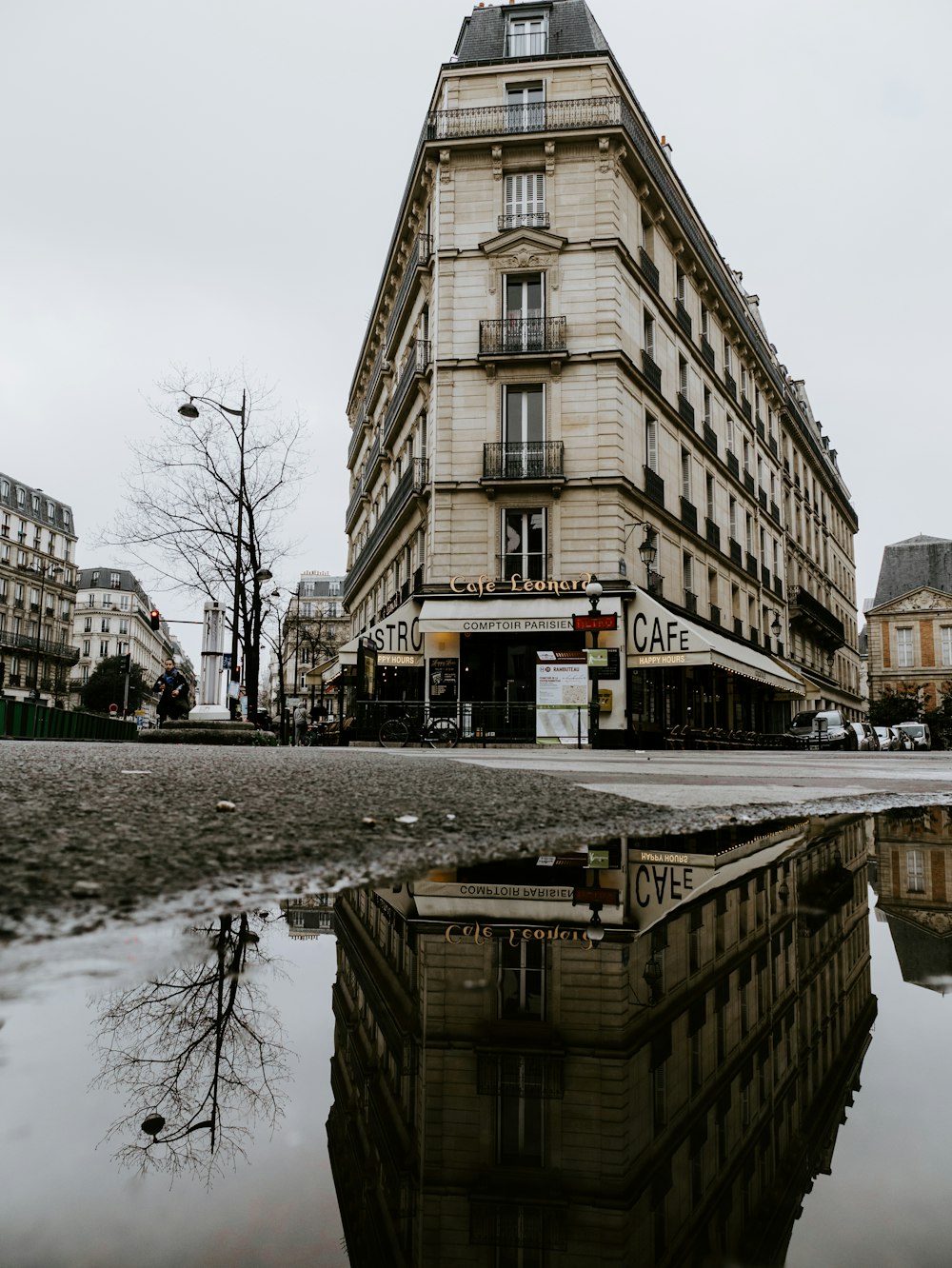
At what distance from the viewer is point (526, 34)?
85.5 ft

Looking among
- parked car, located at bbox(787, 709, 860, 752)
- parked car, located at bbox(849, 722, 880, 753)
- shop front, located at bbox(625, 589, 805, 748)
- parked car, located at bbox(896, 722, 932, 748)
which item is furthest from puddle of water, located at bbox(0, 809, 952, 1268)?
parked car, located at bbox(896, 722, 932, 748)

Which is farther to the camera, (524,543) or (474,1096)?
(524,543)

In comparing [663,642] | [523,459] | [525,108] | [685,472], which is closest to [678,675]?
[663,642]

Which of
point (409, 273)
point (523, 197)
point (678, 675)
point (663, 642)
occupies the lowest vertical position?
point (678, 675)

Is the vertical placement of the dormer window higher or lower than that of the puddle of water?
higher

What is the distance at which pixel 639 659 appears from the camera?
22484 millimetres

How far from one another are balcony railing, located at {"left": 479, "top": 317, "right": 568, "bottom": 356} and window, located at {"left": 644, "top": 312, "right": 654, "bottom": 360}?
3625mm

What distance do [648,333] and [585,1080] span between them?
27539mm

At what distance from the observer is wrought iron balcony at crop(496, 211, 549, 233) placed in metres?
24.6

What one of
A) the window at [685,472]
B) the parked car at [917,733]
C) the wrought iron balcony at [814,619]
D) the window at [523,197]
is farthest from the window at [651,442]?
the parked car at [917,733]

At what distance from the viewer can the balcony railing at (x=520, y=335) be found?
78.3 feet

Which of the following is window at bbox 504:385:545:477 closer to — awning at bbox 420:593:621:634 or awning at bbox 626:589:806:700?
awning at bbox 420:593:621:634

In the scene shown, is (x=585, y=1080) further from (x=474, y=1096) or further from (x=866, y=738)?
(x=866, y=738)

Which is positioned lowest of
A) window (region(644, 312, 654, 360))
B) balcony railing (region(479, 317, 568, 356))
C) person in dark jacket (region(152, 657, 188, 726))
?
person in dark jacket (region(152, 657, 188, 726))
